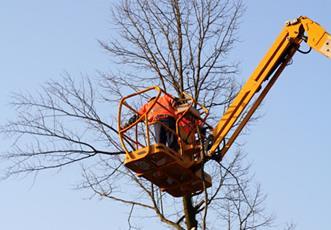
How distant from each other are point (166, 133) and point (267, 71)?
6.99 feet

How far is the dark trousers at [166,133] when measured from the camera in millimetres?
10453

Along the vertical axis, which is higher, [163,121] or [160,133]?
[163,121]

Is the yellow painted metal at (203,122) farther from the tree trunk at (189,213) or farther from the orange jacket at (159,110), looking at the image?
the tree trunk at (189,213)

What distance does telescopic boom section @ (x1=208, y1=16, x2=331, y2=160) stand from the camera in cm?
1122

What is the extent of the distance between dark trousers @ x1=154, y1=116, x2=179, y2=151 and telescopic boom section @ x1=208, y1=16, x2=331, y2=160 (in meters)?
0.82

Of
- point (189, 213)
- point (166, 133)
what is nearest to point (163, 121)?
point (166, 133)

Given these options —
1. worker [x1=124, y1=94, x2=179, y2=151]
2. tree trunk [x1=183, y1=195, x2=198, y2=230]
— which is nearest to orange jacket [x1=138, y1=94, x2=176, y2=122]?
worker [x1=124, y1=94, x2=179, y2=151]

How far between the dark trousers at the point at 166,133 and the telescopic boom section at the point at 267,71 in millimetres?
818

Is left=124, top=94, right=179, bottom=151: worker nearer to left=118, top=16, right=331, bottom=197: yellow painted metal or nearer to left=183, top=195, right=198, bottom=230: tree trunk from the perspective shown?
left=118, top=16, right=331, bottom=197: yellow painted metal

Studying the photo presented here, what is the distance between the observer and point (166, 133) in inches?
414

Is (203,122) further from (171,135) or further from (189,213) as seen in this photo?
(189,213)

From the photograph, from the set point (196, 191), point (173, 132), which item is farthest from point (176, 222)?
point (173, 132)

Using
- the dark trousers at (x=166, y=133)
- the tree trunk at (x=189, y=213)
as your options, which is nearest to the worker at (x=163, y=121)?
the dark trousers at (x=166, y=133)

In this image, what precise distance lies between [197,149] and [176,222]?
268 centimetres
